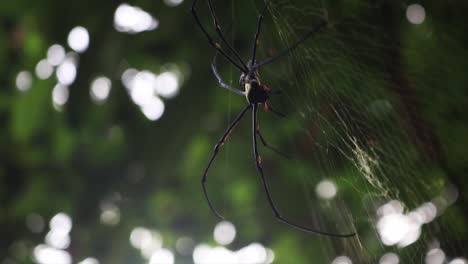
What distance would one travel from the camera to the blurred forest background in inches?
57.5

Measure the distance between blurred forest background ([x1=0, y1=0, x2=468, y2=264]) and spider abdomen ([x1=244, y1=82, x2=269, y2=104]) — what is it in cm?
10

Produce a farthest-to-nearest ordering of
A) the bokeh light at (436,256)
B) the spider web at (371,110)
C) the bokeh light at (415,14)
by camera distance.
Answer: the bokeh light at (436,256)
the bokeh light at (415,14)
the spider web at (371,110)

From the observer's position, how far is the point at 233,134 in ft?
9.20

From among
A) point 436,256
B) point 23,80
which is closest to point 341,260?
point 436,256

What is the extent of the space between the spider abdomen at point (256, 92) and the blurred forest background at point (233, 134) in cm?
10

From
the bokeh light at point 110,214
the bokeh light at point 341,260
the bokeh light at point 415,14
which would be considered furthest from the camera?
the bokeh light at point 110,214

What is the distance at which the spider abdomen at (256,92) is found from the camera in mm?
1654

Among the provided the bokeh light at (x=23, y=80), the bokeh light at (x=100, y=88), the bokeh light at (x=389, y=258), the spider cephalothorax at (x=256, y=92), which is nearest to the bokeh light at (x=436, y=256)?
the bokeh light at (x=389, y=258)

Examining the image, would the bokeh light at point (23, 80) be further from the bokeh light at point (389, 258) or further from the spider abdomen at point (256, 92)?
the bokeh light at point (389, 258)

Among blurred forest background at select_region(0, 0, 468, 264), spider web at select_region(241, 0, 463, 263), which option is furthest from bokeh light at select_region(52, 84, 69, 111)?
spider web at select_region(241, 0, 463, 263)

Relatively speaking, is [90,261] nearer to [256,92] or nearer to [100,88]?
[100,88]

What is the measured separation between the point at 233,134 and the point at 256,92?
115 centimetres

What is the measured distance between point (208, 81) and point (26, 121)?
1.17 m

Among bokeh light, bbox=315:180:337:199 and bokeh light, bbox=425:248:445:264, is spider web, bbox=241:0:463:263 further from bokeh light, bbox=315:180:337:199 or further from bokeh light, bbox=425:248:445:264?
bokeh light, bbox=315:180:337:199
